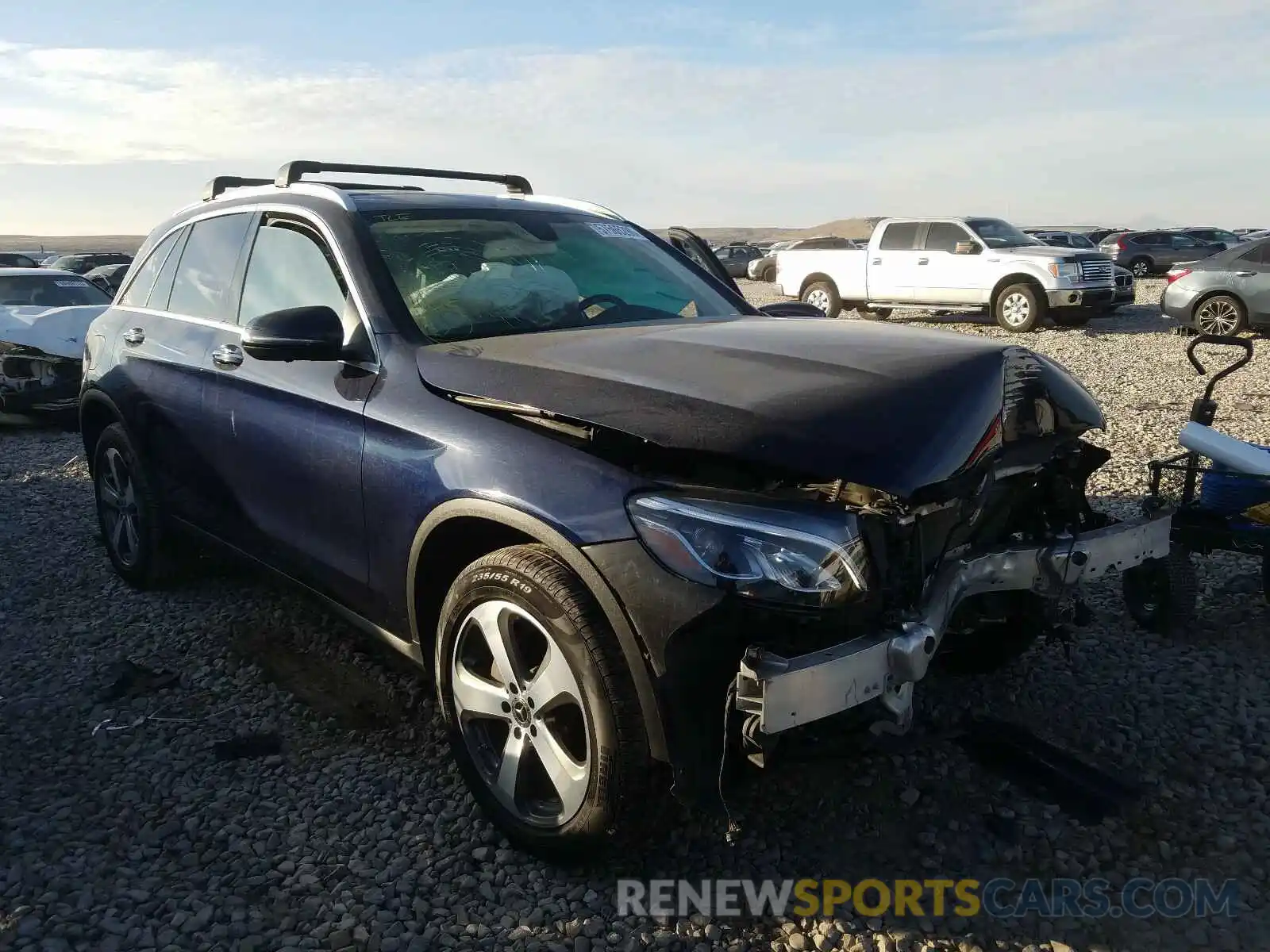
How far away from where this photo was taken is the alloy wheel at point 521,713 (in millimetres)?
2537

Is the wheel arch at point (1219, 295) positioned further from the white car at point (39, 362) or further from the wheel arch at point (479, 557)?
the wheel arch at point (479, 557)

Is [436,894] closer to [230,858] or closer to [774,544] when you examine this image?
[230,858]

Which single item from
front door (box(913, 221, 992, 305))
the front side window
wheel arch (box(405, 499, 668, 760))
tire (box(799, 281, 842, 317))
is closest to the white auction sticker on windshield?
the front side window

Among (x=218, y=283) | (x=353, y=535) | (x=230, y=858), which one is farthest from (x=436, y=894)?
(x=218, y=283)

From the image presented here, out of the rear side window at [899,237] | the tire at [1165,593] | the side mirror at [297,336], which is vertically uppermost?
the rear side window at [899,237]

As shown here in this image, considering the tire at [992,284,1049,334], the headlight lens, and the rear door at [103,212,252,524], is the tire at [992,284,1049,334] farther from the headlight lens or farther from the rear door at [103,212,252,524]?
the headlight lens

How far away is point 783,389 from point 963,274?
1516cm

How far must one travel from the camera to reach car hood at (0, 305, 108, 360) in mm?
9070

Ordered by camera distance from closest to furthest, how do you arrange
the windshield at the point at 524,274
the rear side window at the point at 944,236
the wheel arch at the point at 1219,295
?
the windshield at the point at 524,274, the wheel arch at the point at 1219,295, the rear side window at the point at 944,236

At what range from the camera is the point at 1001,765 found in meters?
3.15

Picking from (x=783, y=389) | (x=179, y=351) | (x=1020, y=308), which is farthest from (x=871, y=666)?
(x=1020, y=308)

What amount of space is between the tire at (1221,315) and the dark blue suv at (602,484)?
41.7 ft

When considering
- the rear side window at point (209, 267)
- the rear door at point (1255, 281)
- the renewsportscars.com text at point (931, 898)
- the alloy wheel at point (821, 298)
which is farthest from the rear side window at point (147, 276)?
the alloy wheel at point (821, 298)

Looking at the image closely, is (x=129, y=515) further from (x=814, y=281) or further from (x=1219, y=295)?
(x=814, y=281)
